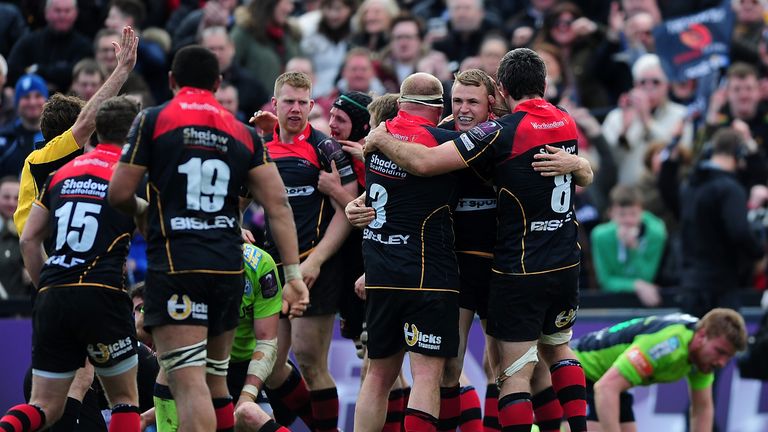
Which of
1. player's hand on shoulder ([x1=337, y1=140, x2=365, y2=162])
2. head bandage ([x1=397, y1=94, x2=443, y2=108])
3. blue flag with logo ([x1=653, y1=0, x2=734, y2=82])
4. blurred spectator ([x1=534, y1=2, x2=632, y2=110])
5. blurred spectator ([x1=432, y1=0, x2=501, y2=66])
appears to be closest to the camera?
head bandage ([x1=397, y1=94, x2=443, y2=108])

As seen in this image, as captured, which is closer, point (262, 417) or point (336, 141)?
point (262, 417)

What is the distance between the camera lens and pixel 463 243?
10125mm

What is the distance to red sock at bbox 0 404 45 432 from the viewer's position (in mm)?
9516

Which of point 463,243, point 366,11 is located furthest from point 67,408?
point 366,11

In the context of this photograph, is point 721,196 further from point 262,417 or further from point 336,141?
point 262,417

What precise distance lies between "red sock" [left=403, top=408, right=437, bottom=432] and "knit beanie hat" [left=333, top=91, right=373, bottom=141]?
2637 millimetres

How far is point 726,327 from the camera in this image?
446 inches

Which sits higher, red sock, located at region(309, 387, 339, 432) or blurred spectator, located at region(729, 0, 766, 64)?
blurred spectator, located at region(729, 0, 766, 64)

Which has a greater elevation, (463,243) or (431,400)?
(463,243)

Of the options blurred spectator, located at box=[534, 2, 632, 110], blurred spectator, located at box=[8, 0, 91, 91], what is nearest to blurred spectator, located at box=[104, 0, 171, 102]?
blurred spectator, located at box=[8, 0, 91, 91]

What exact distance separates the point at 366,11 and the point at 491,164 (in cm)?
789

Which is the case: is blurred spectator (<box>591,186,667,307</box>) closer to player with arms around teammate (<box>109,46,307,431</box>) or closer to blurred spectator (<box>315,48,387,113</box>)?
blurred spectator (<box>315,48,387,113</box>)

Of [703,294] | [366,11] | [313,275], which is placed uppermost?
[366,11]

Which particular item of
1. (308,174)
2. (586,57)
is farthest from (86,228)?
(586,57)
